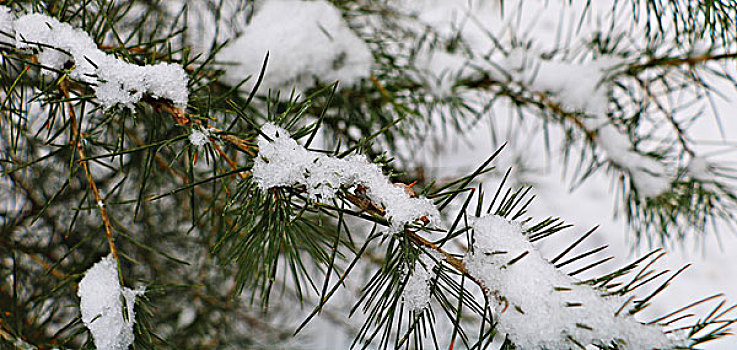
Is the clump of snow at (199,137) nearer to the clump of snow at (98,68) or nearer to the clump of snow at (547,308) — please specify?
→ the clump of snow at (98,68)

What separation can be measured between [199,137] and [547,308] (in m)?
0.24

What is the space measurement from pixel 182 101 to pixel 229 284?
1.17 m

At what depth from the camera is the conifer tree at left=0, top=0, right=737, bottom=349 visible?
327mm

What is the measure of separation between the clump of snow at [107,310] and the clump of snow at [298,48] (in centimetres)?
29

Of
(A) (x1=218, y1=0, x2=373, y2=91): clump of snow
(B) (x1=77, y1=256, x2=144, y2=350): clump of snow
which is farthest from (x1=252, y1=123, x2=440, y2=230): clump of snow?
(A) (x1=218, y1=0, x2=373, y2=91): clump of snow

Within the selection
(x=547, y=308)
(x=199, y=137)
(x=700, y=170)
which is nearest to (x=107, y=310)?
(x=199, y=137)

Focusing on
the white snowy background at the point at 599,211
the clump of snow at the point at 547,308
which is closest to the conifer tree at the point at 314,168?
the clump of snow at the point at 547,308

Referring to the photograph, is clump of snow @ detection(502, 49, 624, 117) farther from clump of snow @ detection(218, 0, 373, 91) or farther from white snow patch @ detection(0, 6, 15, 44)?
white snow patch @ detection(0, 6, 15, 44)

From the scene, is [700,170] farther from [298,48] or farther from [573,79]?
[298,48]

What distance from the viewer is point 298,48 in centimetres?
68

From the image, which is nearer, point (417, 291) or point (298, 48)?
point (417, 291)

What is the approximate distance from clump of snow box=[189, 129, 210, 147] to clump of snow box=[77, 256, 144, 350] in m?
0.15

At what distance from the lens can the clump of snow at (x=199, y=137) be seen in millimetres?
351

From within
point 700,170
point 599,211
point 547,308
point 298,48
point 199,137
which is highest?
point 599,211
